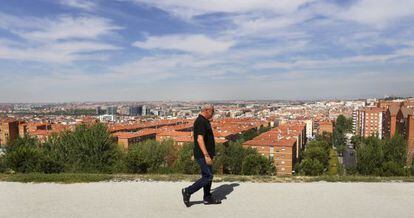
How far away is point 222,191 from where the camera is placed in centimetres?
666

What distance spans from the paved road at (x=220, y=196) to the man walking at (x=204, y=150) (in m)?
0.24

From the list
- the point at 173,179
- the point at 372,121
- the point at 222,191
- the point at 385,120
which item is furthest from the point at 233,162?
the point at 372,121

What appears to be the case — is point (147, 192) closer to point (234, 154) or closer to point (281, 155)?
point (234, 154)

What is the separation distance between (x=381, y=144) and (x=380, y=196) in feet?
45.5

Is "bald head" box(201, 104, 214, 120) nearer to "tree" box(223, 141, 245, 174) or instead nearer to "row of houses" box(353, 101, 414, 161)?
"tree" box(223, 141, 245, 174)

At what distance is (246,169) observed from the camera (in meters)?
24.7

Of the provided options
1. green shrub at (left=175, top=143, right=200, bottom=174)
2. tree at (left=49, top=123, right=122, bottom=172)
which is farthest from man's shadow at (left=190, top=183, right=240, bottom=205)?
green shrub at (left=175, top=143, right=200, bottom=174)

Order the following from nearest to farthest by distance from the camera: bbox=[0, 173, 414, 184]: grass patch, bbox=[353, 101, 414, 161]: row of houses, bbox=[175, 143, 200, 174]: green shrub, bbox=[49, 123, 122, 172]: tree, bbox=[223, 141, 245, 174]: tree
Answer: bbox=[0, 173, 414, 184]: grass patch
bbox=[49, 123, 122, 172]: tree
bbox=[175, 143, 200, 174]: green shrub
bbox=[223, 141, 245, 174]: tree
bbox=[353, 101, 414, 161]: row of houses

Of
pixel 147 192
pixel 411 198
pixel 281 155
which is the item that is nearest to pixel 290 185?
pixel 411 198

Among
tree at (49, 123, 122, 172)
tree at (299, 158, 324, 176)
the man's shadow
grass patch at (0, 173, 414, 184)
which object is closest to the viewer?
the man's shadow

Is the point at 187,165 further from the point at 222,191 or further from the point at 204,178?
the point at 204,178

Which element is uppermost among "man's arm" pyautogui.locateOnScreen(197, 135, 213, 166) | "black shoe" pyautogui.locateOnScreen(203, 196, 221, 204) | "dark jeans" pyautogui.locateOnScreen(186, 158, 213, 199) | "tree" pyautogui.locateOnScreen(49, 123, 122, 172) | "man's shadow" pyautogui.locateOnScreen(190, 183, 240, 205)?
"man's arm" pyautogui.locateOnScreen(197, 135, 213, 166)

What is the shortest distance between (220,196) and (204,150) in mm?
1165

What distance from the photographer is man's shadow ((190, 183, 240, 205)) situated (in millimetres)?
6163
